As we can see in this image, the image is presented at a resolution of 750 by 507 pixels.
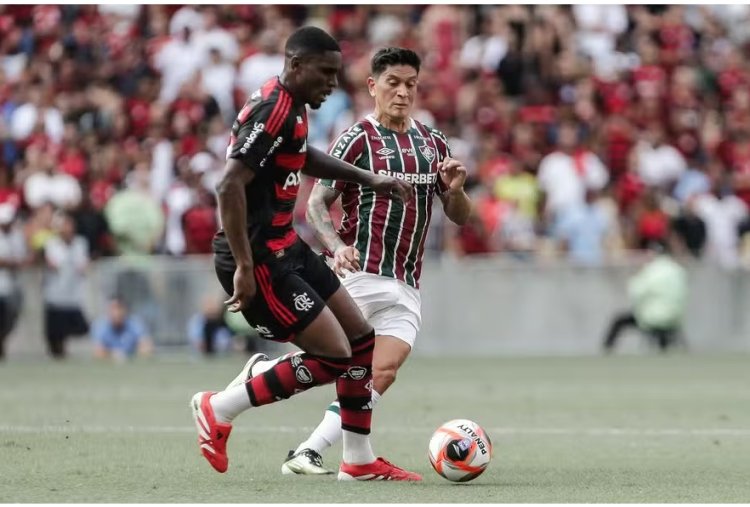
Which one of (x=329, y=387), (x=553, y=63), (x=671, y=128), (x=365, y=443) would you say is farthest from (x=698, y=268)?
(x=365, y=443)

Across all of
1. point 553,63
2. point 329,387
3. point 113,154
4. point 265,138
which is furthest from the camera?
point 553,63

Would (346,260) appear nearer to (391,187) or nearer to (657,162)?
(391,187)

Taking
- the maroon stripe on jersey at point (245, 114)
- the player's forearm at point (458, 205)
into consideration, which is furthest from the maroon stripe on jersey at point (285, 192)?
the player's forearm at point (458, 205)

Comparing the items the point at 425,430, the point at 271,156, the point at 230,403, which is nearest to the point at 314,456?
the point at 230,403

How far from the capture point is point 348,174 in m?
8.09

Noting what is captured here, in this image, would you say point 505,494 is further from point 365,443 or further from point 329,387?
point 329,387

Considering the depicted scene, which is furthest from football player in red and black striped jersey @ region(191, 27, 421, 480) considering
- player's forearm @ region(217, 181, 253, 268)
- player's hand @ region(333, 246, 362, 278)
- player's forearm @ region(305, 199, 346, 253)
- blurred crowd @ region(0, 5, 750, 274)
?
blurred crowd @ region(0, 5, 750, 274)

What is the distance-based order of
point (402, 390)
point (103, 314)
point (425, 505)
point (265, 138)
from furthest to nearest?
1. point (103, 314)
2. point (402, 390)
3. point (265, 138)
4. point (425, 505)

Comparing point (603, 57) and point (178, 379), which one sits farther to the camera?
point (603, 57)

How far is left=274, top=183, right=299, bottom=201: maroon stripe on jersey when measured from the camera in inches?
302

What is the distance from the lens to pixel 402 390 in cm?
1508

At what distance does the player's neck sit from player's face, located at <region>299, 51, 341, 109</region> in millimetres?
1392

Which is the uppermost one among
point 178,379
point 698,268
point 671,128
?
point 671,128

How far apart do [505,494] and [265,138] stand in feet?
6.55
